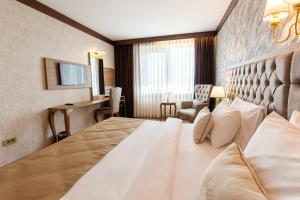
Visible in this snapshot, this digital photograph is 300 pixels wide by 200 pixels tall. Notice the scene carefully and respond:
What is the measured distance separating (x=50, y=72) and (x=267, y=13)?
10.2 feet

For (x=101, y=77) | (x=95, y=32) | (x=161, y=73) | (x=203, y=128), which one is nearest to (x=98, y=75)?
(x=101, y=77)

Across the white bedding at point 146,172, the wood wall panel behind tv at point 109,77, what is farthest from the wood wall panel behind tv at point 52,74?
the white bedding at point 146,172

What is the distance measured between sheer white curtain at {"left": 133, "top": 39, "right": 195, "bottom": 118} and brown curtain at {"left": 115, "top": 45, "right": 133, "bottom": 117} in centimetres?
16

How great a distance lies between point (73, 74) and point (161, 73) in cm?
243

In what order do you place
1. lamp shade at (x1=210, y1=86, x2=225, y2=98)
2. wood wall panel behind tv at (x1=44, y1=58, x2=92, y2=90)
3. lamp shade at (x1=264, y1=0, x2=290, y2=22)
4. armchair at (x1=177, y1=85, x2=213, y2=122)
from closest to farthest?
lamp shade at (x1=264, y1=0, x2=290, y2=22) → wood wall panel behind tv at (x1=44, y1=58, x2=92, y2=90) → lamp shade at (x1=210, y1=86, x2=225, y2=98) → armchair at (x1=177, y1=85, x2=213, y2=122)

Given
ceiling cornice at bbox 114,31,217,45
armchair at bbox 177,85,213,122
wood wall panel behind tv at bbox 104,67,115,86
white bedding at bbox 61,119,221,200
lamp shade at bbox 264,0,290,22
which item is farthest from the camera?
wood wall panel behind tv at bbox 104,67,115,86

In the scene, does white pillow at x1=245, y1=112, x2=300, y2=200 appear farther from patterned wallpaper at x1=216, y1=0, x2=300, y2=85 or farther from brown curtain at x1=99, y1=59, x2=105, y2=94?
brown curtain at x1=99, y1=59, x2=105, y2=94

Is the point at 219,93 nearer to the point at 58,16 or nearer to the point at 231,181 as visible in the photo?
the point at 231,181

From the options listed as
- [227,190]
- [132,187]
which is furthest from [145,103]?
[227,190]

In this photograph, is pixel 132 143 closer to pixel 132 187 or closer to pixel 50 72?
pixel 132 187

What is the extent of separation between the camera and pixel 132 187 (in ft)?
2.93

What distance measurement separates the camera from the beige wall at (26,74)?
2.23 metres

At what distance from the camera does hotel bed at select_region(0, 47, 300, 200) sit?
917 mm

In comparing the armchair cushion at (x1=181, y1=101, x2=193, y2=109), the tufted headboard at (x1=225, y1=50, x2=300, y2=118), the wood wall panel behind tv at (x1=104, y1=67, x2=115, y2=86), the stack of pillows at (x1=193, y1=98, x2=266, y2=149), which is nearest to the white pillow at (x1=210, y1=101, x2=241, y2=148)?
the stack of pillows at (x1=193, y1=98, x2=266, y2=149)
